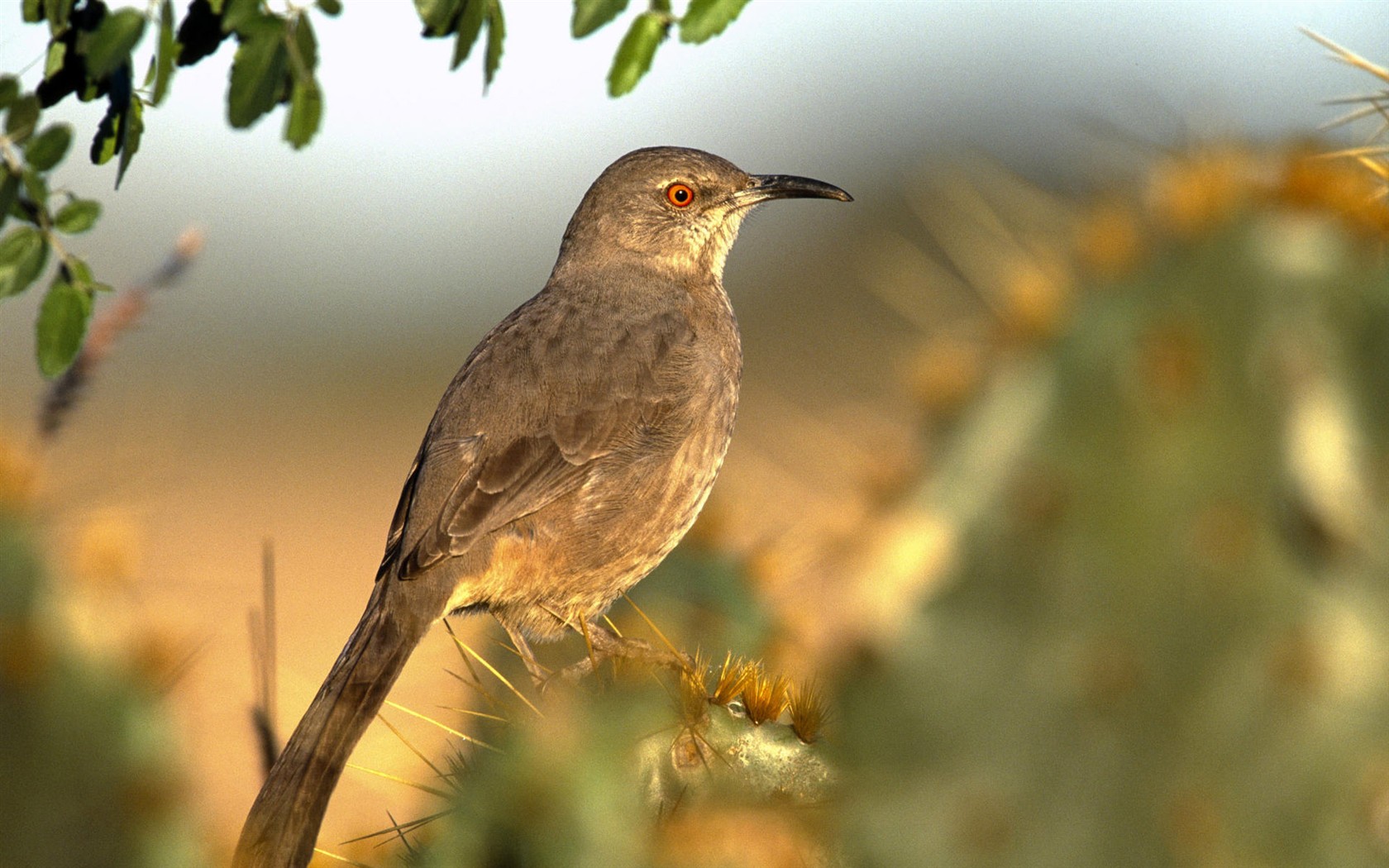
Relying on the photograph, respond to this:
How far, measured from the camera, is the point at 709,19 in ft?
7.57

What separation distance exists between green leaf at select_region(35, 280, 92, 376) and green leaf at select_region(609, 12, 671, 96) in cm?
92

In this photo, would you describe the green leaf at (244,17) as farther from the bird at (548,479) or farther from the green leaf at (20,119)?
the bird at (548,479)

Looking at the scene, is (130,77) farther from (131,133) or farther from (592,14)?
(592,14)

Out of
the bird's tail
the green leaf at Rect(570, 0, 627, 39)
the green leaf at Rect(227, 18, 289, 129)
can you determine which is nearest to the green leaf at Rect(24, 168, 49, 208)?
the green leaf at Rect(227, 18, 289, 129)

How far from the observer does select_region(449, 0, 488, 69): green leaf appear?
2344 millimetres

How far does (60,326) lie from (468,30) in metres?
0.81

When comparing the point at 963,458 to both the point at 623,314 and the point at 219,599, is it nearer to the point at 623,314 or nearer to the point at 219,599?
the point at 623,314

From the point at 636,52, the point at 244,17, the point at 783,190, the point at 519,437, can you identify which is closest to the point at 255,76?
the point at 244,17

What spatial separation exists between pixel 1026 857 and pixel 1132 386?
67 centimetres

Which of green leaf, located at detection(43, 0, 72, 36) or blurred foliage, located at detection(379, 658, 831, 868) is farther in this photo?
green leaf, located at detection(43, 0, 72, 36)

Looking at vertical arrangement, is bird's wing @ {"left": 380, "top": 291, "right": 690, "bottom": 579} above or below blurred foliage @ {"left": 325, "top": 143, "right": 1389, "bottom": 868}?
below

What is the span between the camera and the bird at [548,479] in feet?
11.4

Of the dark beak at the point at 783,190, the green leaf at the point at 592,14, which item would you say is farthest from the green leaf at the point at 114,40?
the dark beak at the point at 783,190

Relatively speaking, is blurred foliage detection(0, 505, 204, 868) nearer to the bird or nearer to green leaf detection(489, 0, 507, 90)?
the bird
